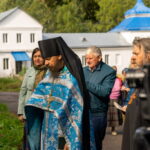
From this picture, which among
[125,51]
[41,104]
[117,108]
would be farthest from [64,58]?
[125,51]

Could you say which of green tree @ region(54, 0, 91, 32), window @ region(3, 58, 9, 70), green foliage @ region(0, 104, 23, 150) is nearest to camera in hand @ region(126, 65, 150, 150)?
green foliage @ region(0, 104, 23, 150)

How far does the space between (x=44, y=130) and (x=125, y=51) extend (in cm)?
5820

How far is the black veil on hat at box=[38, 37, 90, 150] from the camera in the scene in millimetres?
5281

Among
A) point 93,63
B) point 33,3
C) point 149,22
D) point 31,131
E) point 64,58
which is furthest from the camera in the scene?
point 33,3

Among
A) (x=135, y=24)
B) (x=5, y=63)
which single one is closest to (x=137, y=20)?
(x=135, y=24)

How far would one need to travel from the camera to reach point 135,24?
206 ft

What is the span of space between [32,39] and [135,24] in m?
13.1

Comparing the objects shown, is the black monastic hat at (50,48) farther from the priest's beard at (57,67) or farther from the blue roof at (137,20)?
the blue roof at (137,20)

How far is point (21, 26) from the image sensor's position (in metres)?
56.2

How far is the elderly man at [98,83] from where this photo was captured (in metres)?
6.36

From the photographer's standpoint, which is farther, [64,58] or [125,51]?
[125,51]

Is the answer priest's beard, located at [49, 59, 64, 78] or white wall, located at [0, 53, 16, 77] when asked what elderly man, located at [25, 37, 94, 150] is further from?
white wall, located at [0, 53, 16, 77]

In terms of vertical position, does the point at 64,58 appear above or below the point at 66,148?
above

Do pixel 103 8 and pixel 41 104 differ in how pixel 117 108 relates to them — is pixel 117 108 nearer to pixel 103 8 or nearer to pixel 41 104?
pixel 41 104
